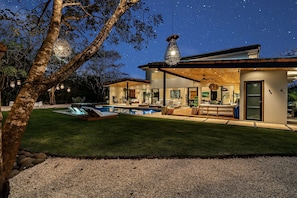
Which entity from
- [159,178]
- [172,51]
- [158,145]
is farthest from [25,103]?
[172,51]

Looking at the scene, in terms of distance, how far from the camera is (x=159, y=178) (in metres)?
2.98

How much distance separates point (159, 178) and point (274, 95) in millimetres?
8599

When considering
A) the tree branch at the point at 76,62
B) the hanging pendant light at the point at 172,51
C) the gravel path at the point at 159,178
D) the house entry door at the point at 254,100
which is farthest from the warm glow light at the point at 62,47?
the house entry door at the point at 254,100

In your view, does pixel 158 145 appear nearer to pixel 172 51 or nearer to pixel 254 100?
pixel 172 51

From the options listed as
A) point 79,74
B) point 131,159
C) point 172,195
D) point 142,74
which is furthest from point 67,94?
point 142,74

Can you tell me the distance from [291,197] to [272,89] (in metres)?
7.84

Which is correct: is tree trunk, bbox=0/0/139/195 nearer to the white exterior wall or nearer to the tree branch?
the tree branch

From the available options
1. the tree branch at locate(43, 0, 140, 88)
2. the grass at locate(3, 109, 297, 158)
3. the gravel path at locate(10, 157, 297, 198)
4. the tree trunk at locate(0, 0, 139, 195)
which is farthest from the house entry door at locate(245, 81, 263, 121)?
the tree trunk at locate(0, 0, 139, 195)

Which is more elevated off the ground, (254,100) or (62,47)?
(62,47)

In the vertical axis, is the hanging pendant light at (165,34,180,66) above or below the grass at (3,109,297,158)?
above

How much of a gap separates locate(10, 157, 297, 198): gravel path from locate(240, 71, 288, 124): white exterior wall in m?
5.83

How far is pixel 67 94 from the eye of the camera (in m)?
26.3

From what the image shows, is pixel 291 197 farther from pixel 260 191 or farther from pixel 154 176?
pixel 154 176

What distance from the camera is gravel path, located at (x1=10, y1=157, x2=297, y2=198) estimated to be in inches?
100
